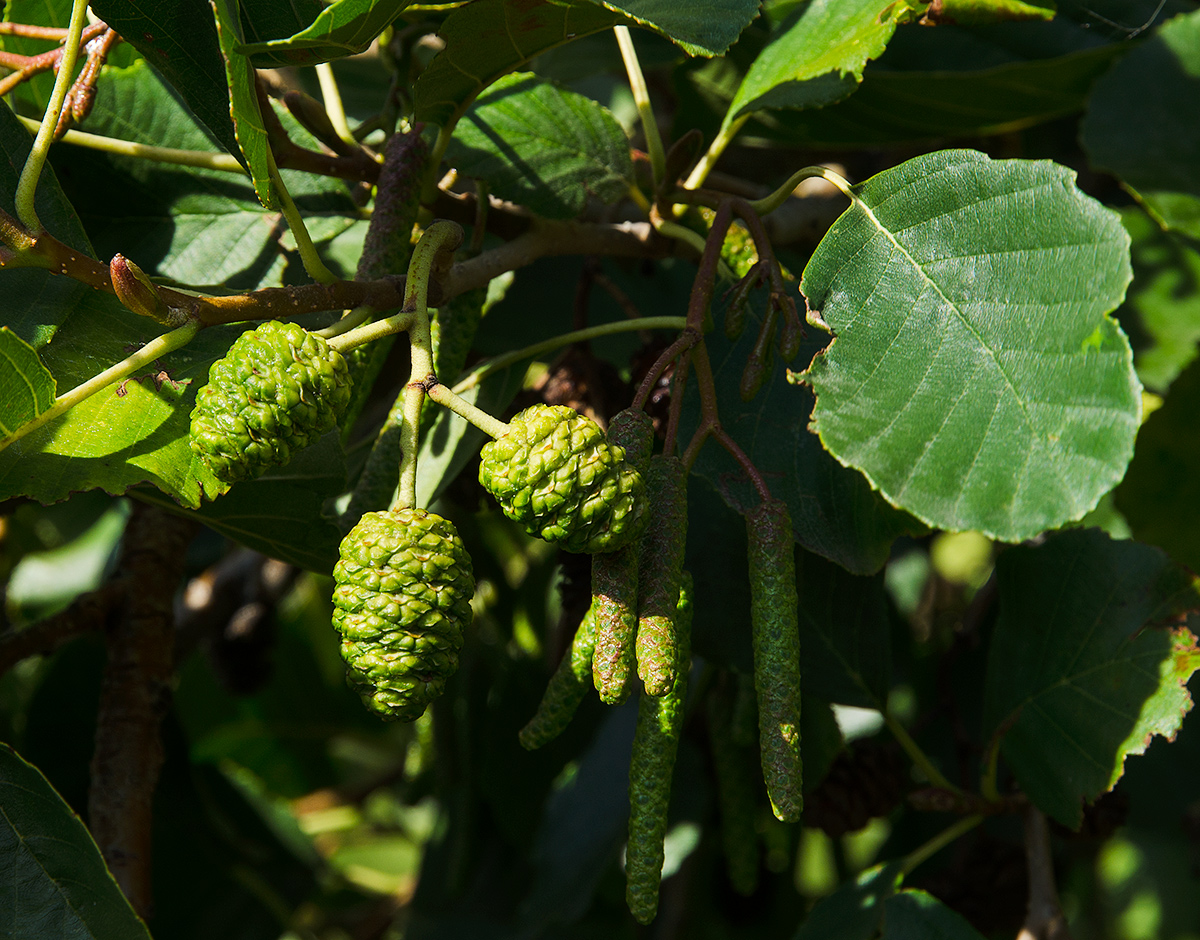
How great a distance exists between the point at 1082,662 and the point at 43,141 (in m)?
1.41

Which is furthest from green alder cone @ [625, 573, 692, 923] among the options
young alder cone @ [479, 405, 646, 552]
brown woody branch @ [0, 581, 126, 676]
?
brown woody branch @ [0, 581, 126, 676]

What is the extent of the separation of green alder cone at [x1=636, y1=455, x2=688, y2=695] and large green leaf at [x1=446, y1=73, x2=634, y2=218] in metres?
0.52

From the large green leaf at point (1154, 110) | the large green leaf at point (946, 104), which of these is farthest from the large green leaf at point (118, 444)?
the large green leaf at point (1154, 110)

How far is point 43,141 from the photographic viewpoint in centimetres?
91

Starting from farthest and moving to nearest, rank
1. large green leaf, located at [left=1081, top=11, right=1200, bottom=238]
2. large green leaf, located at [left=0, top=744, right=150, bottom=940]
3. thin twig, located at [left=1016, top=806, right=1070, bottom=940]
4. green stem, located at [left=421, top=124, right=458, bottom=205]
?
1. large green leaf, located at [left=1081, top=11, right=1200, bottom=238]
2. thin twig, located at [left=1016, top=806, right=1070, bottom=940]
3. green stem, located at [left=421, top=124, right=458, bottom=205]
4. large green leaf, located at [left=0, top=744, right=150, bottom=940]

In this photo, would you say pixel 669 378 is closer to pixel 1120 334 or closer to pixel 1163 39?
pixel 1120 334

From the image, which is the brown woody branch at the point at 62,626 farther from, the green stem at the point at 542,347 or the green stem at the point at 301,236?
the green stem at the point at 301,236

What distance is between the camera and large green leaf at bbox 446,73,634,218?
129 cm

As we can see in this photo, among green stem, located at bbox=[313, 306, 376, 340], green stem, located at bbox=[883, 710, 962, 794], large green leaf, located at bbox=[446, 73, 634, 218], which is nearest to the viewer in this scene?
green stem, located at bbox=[313, 306, 376, 340]

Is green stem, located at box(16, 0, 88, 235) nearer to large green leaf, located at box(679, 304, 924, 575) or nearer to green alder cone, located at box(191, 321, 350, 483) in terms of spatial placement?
green alder cone, located at box(191, 321, 350, 483)

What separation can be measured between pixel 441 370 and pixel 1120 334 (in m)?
A: 0.77

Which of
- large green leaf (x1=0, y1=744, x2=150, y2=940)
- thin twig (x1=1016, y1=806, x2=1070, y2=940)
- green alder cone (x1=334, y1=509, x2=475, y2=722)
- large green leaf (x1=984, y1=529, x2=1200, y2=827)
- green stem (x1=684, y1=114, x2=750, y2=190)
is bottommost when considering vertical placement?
thin twig (x1=1016, y1=806, x2=1070, y2=940)

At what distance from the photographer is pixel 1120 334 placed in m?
0.86

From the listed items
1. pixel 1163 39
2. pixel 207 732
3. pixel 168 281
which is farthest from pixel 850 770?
pixel 207 732
